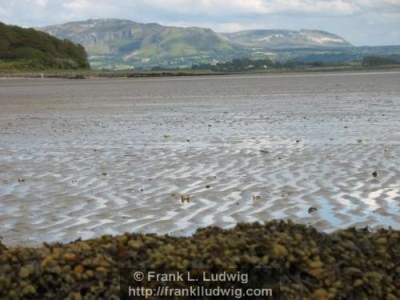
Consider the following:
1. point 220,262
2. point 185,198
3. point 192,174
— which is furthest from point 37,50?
point 220,262

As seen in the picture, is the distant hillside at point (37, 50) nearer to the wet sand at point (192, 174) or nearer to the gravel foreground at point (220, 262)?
the wet sand at point (192, 174)

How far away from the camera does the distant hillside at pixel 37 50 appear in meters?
119

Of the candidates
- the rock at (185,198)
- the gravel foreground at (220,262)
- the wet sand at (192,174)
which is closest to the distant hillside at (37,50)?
the wet sand at (192,174)

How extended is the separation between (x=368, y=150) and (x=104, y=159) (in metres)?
5.30

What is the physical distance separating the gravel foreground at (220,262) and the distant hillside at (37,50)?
372ft

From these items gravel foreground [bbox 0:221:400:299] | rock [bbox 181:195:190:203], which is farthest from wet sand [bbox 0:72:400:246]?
gravel foreground [bbox 0:221:400:299]

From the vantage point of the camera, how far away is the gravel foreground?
410cm

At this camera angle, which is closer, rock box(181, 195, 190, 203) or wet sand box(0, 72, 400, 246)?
wet sand box(0, 72, 400, 246)

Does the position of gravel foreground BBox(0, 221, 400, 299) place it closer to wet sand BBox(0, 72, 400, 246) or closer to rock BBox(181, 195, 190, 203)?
wet sand BBox(0, 72, 400, 246)

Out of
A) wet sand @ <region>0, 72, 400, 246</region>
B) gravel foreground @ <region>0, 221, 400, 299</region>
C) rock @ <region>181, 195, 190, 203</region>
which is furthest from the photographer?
rock @ <region>181, 195, 190, 203</region>

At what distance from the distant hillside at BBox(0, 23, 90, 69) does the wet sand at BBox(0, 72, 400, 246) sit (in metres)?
100

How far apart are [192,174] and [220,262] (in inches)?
270

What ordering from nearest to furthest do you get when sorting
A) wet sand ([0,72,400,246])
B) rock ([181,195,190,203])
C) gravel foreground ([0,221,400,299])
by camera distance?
gravel foreground ([0,221,400,299]), wet sand ([0,72,400,246]), rock ([181,195,190,203])

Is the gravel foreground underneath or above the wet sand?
above
